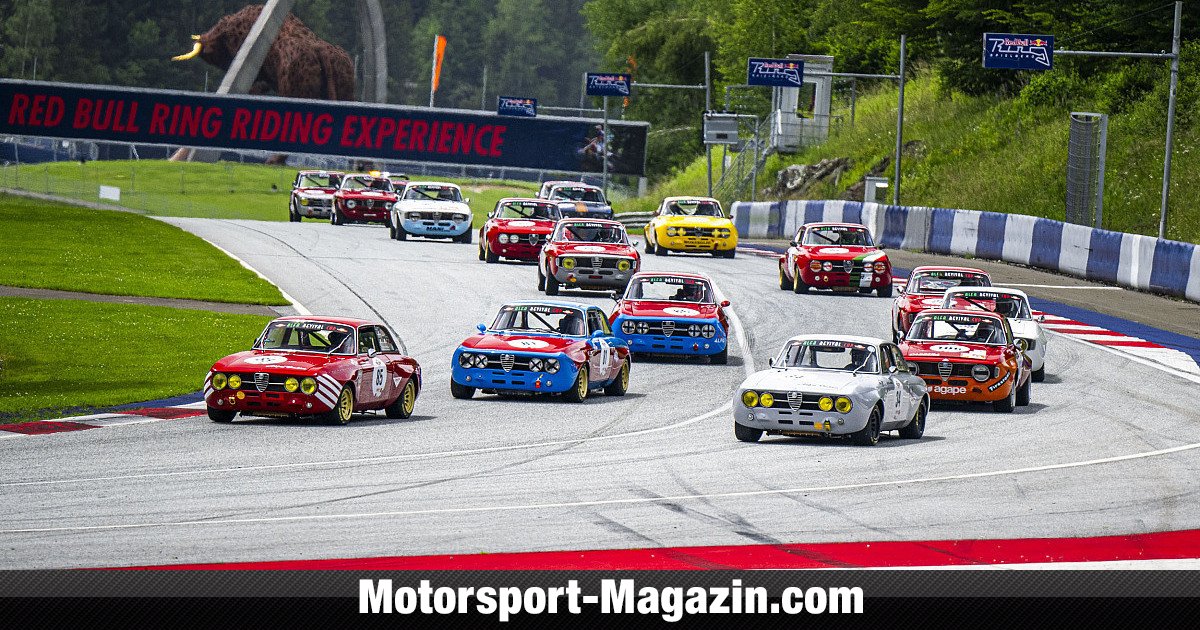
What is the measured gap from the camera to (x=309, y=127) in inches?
3189

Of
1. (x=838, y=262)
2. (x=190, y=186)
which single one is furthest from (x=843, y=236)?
(x=190, y=186)

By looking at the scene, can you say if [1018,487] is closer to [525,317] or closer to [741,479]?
[741,479]

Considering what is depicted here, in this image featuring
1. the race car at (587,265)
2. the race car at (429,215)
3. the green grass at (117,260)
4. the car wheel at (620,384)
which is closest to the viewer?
the car wheel at (620,384)

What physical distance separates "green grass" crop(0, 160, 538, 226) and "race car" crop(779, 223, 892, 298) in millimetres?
A: 39616

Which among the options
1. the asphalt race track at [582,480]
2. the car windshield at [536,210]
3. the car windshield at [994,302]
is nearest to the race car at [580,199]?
the car windshield at [536,210]

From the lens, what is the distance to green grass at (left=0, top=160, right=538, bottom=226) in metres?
70.3

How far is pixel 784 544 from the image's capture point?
11188 millimetres

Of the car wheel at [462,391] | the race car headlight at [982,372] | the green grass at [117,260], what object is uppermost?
the race car headlight at [982,372]

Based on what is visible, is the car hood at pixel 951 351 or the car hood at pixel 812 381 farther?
the car hood at pixel 951 351

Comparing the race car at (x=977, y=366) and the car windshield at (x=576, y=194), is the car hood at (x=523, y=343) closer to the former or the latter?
the race car at (x=977, y=366)

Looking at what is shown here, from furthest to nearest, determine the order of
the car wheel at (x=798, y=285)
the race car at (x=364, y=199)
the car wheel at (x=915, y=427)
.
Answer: the race car at (x=364, y=199) → the car wheel at (x=798, y=285) → the car wheel at (x=915, y=427)

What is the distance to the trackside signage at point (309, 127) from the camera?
262ft

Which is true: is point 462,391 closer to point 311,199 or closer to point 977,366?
point 977,366

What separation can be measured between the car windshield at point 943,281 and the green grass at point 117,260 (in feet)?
39.7
